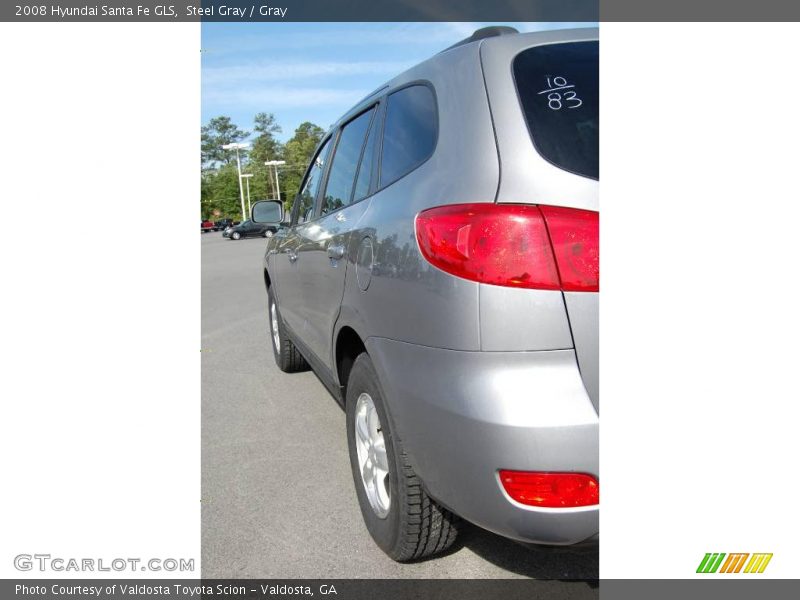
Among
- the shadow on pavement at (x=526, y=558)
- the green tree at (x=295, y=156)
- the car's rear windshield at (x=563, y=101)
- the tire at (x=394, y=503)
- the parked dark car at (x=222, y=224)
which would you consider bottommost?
the shadow on pavement at (x=526, y=558)

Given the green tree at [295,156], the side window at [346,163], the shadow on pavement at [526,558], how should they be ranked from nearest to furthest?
1. the shadow on pavement at [526,558]
2. the side window at [346,163]
3. the green tree at [295,156]

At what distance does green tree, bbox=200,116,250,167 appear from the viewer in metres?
95.2

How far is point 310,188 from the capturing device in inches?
171

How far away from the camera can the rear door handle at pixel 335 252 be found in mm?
2756

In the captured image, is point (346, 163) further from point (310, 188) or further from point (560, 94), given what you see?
point (560, 94)

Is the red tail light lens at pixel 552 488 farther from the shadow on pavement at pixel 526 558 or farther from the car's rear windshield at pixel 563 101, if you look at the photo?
the car's rear windshield at pixel 563 101

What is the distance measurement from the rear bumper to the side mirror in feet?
11.4

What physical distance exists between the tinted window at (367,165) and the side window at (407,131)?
0.13 metres

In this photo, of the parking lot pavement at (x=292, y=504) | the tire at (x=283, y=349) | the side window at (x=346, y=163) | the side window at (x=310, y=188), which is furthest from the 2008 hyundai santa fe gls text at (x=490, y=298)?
the tire at (x=283, y=349)

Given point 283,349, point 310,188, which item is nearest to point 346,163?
point 310,188

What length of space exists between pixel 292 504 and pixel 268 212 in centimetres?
276
